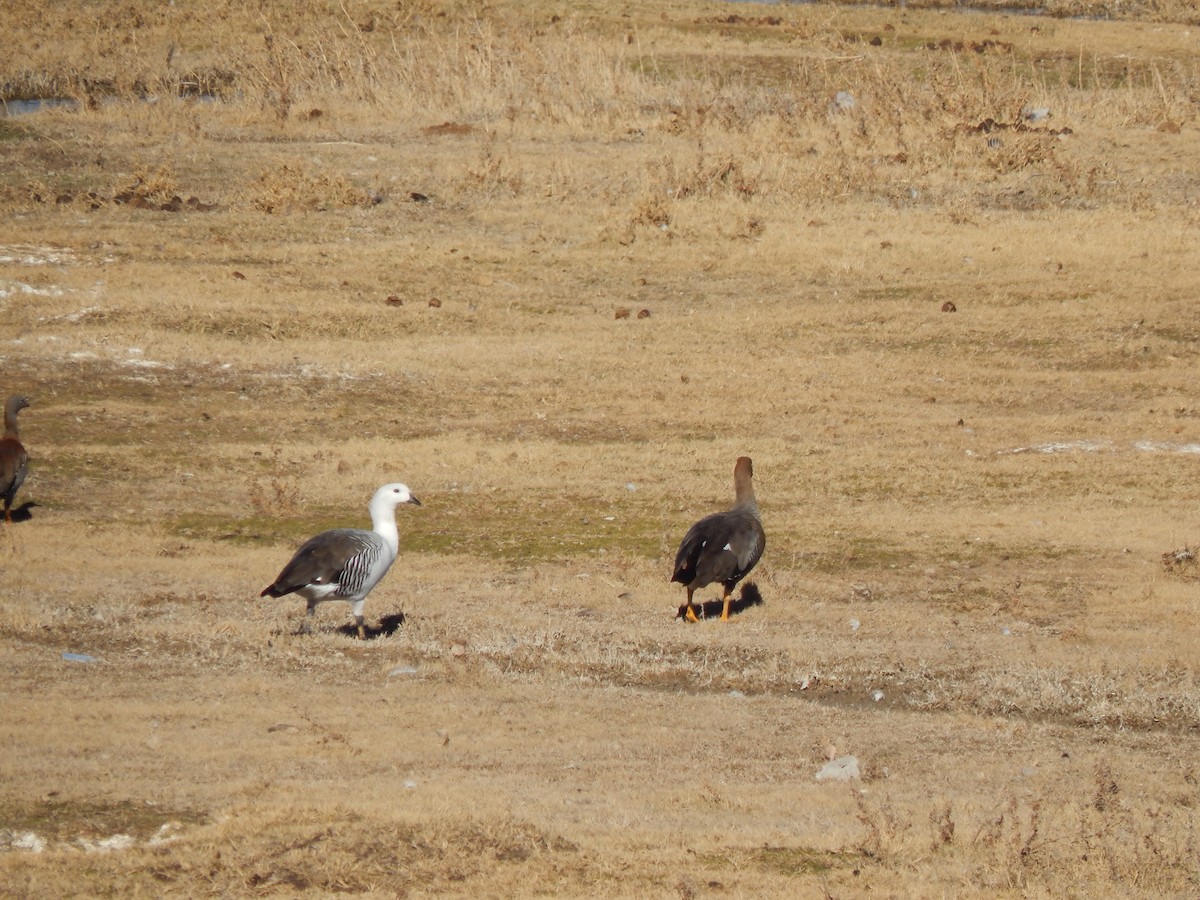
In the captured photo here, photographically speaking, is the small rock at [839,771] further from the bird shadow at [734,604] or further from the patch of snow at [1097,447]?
the patch of snow at [1097,447]

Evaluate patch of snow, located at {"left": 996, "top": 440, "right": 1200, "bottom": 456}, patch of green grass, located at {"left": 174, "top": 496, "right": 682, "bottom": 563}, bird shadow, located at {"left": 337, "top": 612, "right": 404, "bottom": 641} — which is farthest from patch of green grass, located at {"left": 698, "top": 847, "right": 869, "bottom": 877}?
patch of snow, located at {"left": 996, "top": 440, "right": 1200, "bottom": 456}

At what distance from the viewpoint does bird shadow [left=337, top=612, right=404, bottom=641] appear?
12.5 meters

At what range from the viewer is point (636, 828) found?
8789 millimetres

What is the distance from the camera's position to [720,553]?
1298 cm

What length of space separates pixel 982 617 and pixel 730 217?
41.3ft

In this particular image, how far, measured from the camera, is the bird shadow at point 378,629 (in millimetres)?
12501

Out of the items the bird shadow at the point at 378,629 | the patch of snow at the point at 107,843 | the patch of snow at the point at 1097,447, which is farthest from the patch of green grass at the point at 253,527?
→ the patch of snow at the point at 1097,447

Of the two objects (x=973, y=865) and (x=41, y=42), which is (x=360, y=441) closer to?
(x=973, y=865)

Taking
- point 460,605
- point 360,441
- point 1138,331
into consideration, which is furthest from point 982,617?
point 1138,331

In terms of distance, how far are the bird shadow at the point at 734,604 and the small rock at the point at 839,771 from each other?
11.7 feet

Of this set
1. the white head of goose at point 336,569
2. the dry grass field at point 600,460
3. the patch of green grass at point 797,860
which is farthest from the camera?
the white head of goose at point 336,569

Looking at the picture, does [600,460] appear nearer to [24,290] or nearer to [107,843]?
[24,290]

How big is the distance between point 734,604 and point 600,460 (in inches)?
164

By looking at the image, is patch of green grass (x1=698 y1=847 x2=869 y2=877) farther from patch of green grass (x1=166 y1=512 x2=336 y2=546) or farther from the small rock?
patch of green grass (x1=166 y1=512 x2=336 y2=546)
